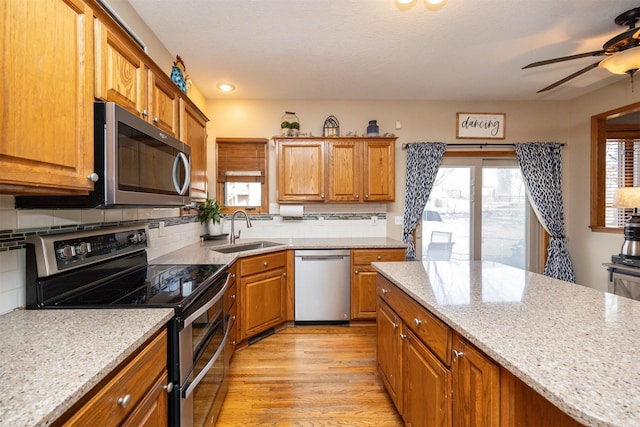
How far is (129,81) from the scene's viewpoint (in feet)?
4.58

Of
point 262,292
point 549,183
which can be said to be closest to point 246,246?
point 262,292

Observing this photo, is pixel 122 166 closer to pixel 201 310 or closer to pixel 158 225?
pixel 201 310

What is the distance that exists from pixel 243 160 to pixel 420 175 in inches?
87.4

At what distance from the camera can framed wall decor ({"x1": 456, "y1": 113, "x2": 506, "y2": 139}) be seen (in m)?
3.61

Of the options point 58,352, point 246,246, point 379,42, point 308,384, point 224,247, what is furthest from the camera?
point 246,246

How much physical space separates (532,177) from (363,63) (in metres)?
2.65

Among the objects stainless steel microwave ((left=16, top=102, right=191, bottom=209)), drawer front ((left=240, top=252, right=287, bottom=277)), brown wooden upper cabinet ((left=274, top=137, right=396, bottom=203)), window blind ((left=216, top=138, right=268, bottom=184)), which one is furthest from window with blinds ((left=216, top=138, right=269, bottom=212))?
stainless steel microwave ((left=16, top=102, right=191, bottom=209))

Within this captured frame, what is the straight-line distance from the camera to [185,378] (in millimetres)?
1184

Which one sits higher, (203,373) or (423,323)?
(423,323)

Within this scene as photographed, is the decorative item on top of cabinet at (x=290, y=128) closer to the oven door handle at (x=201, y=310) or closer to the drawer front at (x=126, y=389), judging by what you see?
the oven door handle at (x=201, y=310)

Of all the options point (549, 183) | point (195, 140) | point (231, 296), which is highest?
point (195, 140)

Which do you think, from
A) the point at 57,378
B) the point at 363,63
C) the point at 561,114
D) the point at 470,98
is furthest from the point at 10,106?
the point at 561,114

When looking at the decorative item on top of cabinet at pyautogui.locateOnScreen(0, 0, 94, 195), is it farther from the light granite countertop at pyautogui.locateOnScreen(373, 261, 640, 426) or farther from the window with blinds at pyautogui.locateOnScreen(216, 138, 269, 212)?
the window with blinds at pyautogui.locateOnScreen(216, 138, 269, 212)

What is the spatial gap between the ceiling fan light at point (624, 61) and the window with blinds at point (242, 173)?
10.0ft
